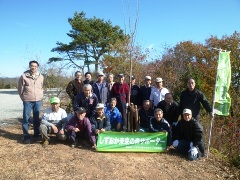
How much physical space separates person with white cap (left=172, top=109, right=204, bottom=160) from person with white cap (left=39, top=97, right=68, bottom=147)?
9.22 feet

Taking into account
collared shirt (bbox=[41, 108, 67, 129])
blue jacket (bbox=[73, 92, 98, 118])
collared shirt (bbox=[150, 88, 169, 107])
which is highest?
collared shirt (bbox=[150, 88, 169, 107])

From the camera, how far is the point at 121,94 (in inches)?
280

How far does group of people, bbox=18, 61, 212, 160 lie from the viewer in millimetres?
6207

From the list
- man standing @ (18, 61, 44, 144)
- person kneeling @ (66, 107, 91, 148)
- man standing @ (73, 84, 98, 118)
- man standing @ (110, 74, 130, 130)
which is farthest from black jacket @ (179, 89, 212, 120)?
man standing @ (18, 61, 44, 144)

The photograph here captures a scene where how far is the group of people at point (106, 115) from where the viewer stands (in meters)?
6.21

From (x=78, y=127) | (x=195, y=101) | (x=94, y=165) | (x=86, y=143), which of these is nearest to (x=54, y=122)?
(x=78, y=127)

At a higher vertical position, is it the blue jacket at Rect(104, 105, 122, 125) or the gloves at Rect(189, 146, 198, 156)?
the blue jacket at Rect(104, 105, 122, 125)

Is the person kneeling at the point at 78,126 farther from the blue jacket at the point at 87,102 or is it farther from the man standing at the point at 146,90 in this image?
the man standing at the point at 146,90

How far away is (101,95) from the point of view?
23.1ft

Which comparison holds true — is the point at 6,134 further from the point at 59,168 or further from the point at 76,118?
the point at 59,168

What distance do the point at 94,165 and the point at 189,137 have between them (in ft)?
8.05

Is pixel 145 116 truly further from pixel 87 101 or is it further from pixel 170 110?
pixel 87 101

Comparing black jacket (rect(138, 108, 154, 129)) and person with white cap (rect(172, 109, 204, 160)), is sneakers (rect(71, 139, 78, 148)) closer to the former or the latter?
black jacket (rect(138, 108, 154, 129))

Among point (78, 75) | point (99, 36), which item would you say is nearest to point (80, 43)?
point (99, 36)
